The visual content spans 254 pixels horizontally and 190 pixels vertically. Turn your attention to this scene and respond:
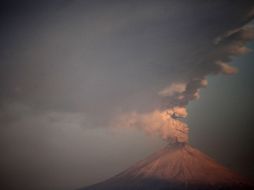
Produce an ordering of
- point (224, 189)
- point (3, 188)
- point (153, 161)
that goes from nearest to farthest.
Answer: point (224, 189) → point (153, 161) → point (3, 188)

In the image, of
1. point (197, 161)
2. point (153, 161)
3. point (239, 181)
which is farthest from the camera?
point (153, 161)

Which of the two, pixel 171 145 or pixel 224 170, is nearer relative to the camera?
pixel 224 170

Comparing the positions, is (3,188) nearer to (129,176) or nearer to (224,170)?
(129,176)

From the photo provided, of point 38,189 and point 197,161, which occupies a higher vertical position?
point 197,161

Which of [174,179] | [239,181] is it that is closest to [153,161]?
[174,179]

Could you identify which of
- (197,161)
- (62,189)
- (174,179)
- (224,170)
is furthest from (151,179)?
(62,189)

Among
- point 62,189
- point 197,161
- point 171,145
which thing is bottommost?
point 62,189
